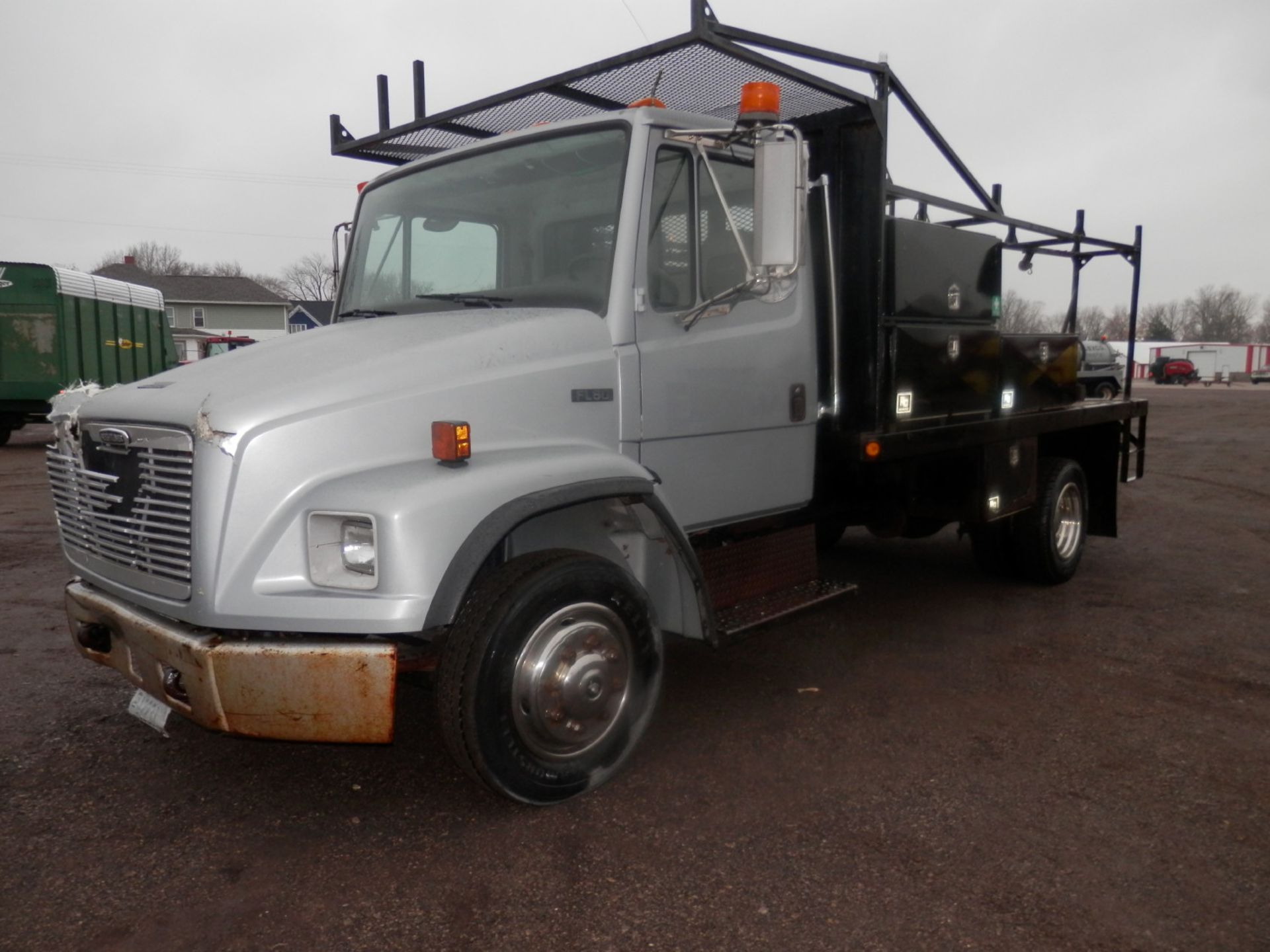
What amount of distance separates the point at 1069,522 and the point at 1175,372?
60194 mm

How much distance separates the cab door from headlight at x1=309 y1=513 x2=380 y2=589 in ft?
3.99

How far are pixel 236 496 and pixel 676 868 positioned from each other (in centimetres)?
174

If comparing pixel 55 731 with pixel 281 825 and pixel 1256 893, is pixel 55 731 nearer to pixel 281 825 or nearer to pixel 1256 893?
pixel 281 825

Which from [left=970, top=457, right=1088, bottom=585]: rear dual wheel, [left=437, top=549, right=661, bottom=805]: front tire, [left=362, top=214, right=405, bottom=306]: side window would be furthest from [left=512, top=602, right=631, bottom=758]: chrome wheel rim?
[left=970, top=457, right=1088, bottom=585]: rear dual wheel

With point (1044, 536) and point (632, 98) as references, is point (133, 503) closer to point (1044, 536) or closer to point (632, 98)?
point (632, 98)

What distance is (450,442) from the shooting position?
309 centimetres

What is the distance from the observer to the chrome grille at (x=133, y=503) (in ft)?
9.88

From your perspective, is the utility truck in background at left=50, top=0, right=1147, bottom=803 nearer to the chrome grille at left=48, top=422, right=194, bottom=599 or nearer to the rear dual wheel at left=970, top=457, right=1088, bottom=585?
the chrome grille at left=48, top=422, right=194, bottom=599

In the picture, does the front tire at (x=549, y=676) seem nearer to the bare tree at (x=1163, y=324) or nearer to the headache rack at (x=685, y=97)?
the headache rack at (x=685, y=97)

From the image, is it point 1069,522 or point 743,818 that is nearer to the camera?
point 743,818

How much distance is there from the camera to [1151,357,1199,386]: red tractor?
58.9 m

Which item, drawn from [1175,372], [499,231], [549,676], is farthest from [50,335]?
[1175,372]

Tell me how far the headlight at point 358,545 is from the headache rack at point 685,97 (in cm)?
203

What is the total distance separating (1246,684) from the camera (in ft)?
15.4
